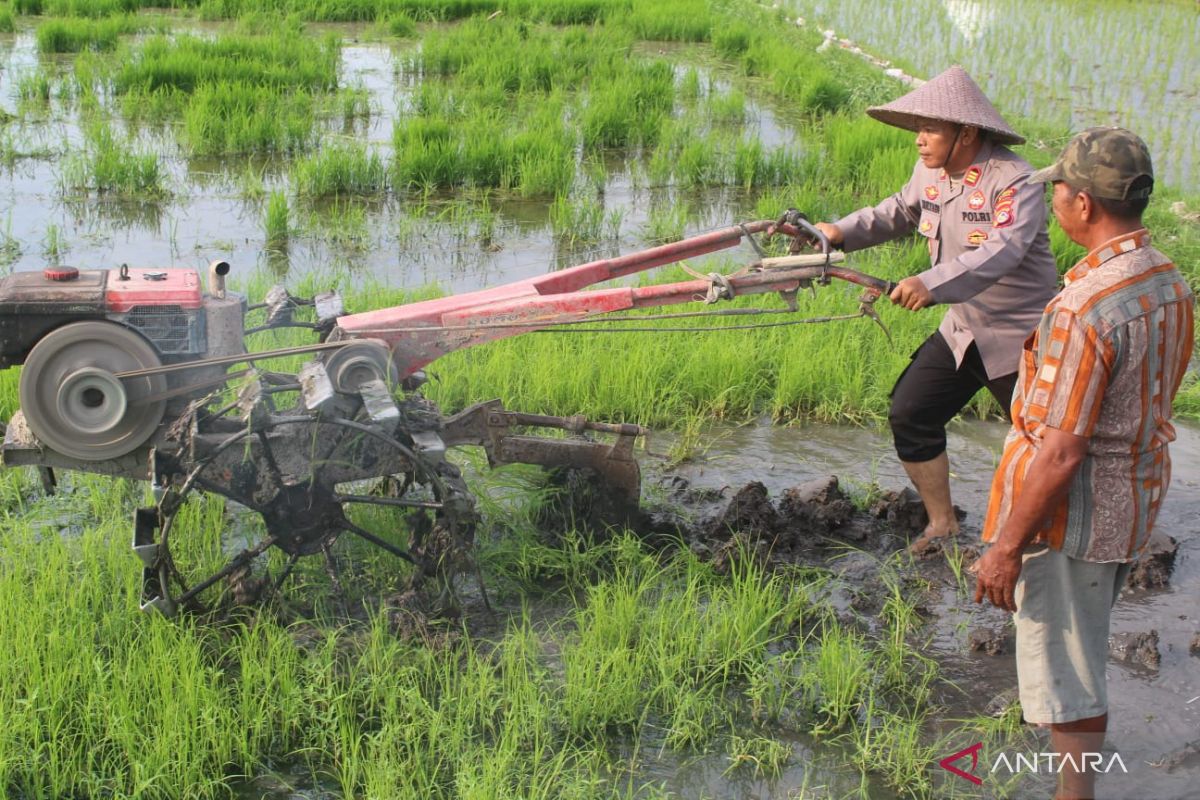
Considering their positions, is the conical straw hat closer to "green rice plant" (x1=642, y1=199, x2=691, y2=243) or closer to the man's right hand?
the man's right hand

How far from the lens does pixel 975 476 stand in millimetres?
4973

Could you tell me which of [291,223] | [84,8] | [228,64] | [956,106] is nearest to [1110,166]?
[956,106]

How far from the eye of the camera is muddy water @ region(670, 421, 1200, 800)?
10.8 feet

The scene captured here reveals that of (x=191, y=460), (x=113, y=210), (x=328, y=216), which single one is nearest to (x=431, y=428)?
(x=191, y=460)

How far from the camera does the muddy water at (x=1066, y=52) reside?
392 inches

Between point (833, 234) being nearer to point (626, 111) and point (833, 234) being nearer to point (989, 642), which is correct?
point (989, 642)

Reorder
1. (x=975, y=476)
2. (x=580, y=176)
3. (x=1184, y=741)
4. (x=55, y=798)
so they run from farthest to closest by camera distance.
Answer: (x=580, y=176), (x=975, y=476), (x=1184, y=741), (x=55, y=798)

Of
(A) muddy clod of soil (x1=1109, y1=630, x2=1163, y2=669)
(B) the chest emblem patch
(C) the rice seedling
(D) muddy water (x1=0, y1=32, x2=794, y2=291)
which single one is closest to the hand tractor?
(B) the chest emblem patch

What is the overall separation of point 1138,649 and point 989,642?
436mm

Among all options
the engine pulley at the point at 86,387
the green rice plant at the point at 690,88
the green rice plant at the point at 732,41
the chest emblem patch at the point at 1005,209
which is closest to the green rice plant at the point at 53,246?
the engine pulley at the point at 86,387

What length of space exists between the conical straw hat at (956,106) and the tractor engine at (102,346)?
2158 mm

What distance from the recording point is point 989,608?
410 centimetres

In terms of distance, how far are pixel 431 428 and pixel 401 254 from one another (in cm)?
338

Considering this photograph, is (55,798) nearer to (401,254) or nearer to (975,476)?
(975,476)
